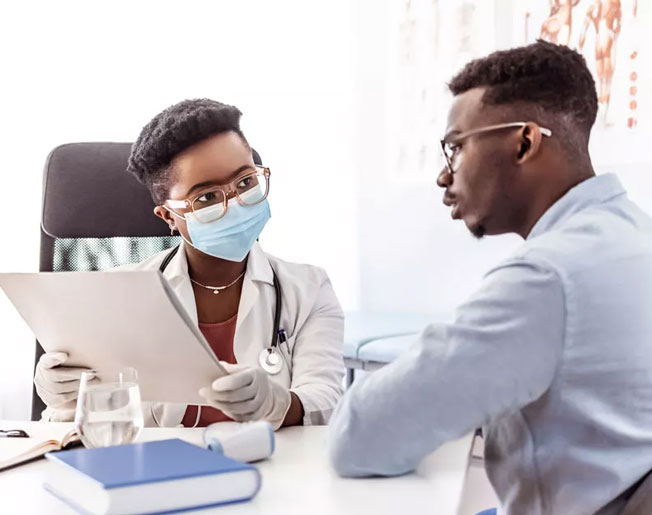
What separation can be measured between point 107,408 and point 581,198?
634 millimetres

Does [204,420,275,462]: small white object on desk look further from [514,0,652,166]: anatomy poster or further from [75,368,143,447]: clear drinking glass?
[514,0,652,166]: anatomy poster

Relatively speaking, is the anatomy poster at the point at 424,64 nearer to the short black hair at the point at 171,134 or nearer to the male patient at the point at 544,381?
the short black hair at the point at 171,134

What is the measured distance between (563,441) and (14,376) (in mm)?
2332

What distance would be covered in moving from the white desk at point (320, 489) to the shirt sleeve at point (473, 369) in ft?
0.13

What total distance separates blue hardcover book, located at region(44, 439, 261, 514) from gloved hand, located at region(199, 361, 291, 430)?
21cm

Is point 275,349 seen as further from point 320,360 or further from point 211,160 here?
point 211,160

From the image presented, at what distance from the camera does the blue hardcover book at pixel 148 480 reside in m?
A: 0.75

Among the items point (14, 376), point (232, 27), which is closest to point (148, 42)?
point (232, 27)

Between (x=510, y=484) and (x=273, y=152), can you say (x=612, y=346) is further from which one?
(x=273, y=152)

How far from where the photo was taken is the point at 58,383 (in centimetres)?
122

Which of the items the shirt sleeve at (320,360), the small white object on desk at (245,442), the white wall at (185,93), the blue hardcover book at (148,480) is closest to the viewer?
the blue hardcover book at (148,480)

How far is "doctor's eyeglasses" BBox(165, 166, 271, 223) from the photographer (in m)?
1.51

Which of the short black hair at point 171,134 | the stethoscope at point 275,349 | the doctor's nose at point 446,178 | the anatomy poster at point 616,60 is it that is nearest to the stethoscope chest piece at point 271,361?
the stethoscope at point 275,349

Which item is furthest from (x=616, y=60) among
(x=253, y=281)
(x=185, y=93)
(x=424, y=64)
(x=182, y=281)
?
(x=182, y=281)
